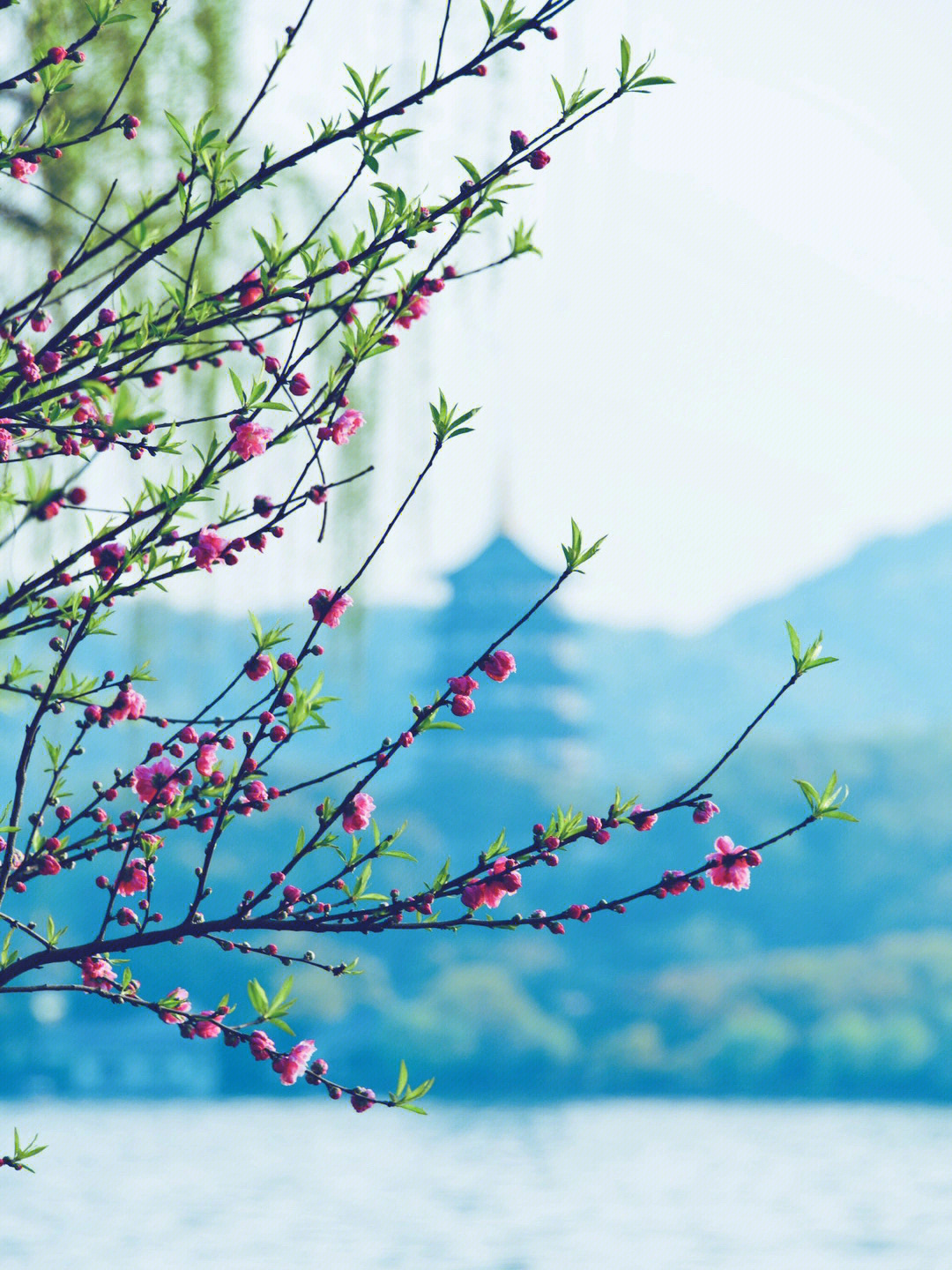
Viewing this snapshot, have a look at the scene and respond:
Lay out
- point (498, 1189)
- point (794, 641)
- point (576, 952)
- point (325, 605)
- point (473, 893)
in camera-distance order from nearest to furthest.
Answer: point (794, 641), point (473, 893), point (325, 605), point (498, 1189), point (576, 952)

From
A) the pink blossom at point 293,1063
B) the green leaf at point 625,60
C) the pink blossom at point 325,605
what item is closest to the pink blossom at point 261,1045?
the pink blossom at point 293,1063

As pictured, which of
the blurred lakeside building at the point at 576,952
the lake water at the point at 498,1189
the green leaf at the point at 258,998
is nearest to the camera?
the green leaf at the point at 258,998

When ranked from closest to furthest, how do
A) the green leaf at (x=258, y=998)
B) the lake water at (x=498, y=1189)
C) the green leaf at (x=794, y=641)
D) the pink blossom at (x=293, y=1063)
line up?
the green leaf at (x=794, y=641)
the green leaf at (x=258, y=998)
the pink blossom at (x=293, y=1063)
the lake water at (x=498, y=1189)

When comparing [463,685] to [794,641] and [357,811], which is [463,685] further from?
[794,641]

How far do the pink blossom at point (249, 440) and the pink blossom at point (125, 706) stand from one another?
1.37 ft

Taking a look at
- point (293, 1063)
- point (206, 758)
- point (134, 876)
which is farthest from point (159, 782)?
point (293, 1063)

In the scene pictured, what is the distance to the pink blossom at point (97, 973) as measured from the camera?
2727 millimetres

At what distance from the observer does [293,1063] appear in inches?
105

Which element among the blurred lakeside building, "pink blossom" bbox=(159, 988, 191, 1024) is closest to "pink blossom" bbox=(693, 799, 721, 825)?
"pink blossom" bbox=(159, 988, 191, 1024)

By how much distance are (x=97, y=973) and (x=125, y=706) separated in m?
0.45

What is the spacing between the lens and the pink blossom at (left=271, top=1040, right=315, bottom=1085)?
2.67 meters

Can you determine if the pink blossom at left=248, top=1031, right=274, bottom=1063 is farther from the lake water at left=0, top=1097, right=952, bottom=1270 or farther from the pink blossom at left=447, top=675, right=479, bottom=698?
the lake water at left=0, top=1097, right=952, bottom=1270

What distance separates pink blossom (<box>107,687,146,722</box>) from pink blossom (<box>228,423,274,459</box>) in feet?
1.37

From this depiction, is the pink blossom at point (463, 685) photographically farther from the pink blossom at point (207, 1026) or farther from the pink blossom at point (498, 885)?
the pink blossom at point (207, 1026)
